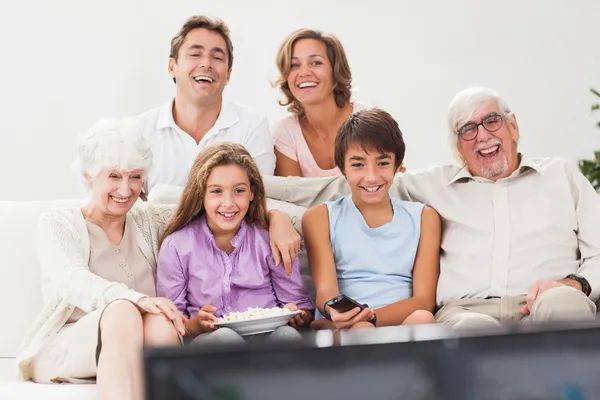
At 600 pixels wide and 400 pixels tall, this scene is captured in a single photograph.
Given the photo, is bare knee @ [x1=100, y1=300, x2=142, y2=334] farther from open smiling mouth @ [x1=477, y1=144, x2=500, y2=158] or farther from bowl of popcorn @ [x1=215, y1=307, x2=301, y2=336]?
open smiling mouth @ [x1=477, y1=144, x2=500, y2=158]

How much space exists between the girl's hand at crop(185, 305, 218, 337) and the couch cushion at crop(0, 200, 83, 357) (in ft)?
2.00

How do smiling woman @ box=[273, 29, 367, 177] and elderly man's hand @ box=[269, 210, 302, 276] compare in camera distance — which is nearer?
elderly man's hand @ box=[269, 210, 302, 276]

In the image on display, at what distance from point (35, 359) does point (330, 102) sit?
1.49m

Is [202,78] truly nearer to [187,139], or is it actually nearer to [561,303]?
[187,139]

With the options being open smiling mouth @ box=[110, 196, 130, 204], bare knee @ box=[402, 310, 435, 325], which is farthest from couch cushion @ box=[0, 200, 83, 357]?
bare knee @ box=[402, 310, 435, 325]

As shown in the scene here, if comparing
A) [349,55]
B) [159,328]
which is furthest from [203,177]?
[349,55]

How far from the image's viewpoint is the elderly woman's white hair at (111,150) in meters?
2.11

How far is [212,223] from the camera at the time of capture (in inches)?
87.5

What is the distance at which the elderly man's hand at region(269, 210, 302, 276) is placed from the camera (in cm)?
217

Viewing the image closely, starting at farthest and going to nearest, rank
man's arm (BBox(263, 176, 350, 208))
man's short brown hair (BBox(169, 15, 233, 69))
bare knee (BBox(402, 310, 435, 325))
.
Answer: man's short brown hair (BBox(169, 15, 233, 69))
man's arm (BBox(263, 176, 350, 208))
bare knee (BBox(402, 310, 435, 325))

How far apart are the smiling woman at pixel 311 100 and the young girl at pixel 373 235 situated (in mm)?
551

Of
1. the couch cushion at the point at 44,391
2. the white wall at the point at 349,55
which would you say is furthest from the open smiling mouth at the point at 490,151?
the white wall at the point at 349,55

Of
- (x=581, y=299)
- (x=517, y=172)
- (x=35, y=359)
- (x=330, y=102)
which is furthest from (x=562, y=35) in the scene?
(x=35, y=359)

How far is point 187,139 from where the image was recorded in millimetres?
2779
